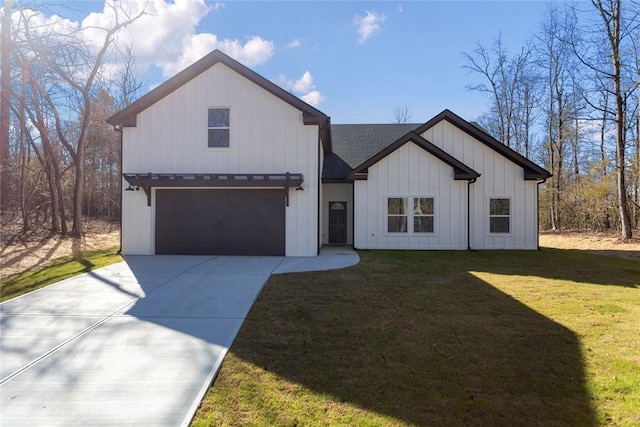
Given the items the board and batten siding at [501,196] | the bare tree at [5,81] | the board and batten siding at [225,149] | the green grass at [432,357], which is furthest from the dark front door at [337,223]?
the bare tree at [5,81]

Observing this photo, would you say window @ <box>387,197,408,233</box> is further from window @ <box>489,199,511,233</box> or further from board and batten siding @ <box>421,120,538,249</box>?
window @ <box>489,199,511,233</box>

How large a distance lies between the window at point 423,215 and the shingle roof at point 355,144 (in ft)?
11.0

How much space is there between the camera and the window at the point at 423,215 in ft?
45.1

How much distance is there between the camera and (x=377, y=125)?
65.0ft

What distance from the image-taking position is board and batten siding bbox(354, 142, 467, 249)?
44.8 feet

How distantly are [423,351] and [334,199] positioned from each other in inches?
462

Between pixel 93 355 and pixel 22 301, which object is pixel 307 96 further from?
pixel 93 355

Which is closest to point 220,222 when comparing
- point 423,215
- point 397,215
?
point 397,215

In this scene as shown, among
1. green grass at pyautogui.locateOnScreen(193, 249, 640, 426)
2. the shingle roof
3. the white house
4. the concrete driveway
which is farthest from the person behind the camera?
the shingle roof

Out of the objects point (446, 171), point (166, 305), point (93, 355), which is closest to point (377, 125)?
point (446, 171)

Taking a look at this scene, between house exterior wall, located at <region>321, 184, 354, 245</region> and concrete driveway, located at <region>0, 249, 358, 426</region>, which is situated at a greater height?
house exterior wall, located at <region>321, 184, 354, 245</region>

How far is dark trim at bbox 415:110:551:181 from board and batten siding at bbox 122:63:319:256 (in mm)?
5533

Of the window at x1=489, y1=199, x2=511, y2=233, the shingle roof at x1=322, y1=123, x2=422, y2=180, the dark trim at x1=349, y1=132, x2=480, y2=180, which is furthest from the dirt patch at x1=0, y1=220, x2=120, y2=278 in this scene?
the window at x1=489, y1=199, x2=511, y2=233

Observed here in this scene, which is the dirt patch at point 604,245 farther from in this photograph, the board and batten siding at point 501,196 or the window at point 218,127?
the window at point 218,127
